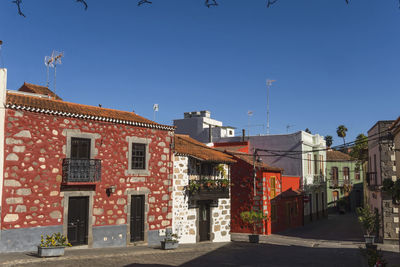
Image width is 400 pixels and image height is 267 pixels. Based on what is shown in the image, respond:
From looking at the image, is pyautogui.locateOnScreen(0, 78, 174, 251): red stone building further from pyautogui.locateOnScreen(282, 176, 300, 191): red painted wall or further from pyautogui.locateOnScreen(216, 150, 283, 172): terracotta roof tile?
pyautogui.locateOnScreen(282, 176, 300, 191): red painted wall

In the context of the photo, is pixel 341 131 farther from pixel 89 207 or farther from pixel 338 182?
pixel 89 207

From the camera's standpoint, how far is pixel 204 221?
2314 cm

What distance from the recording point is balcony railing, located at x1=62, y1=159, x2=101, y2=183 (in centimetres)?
1656

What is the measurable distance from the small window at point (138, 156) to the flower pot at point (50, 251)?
5762 mm

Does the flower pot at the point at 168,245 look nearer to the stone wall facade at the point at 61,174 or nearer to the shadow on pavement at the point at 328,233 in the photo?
the stone wall facade at the point at 61,174

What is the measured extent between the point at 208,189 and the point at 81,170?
27.0 feet

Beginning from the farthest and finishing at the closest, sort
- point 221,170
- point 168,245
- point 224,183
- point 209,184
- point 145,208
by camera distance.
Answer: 1. point 221,170
2. point 224,183
3. point 209,184
4. point 145,208
5. point 168,245

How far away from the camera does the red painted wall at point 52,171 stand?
15.2m

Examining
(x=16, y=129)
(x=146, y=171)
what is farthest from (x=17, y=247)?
(x=146, y=171)

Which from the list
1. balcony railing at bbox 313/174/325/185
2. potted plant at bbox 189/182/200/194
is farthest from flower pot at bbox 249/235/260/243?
balcony railing at bbox 313/174/325/185

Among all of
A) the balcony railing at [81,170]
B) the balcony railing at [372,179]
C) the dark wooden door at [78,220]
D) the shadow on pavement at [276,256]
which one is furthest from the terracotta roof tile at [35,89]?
the balcony railing at [372,179]

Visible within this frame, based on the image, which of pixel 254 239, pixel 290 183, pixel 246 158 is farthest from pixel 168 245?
pixel 290 183

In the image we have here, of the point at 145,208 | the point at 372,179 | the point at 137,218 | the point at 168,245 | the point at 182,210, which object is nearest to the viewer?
the point at 168,245

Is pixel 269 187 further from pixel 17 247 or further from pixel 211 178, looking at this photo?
pixel 17 247
